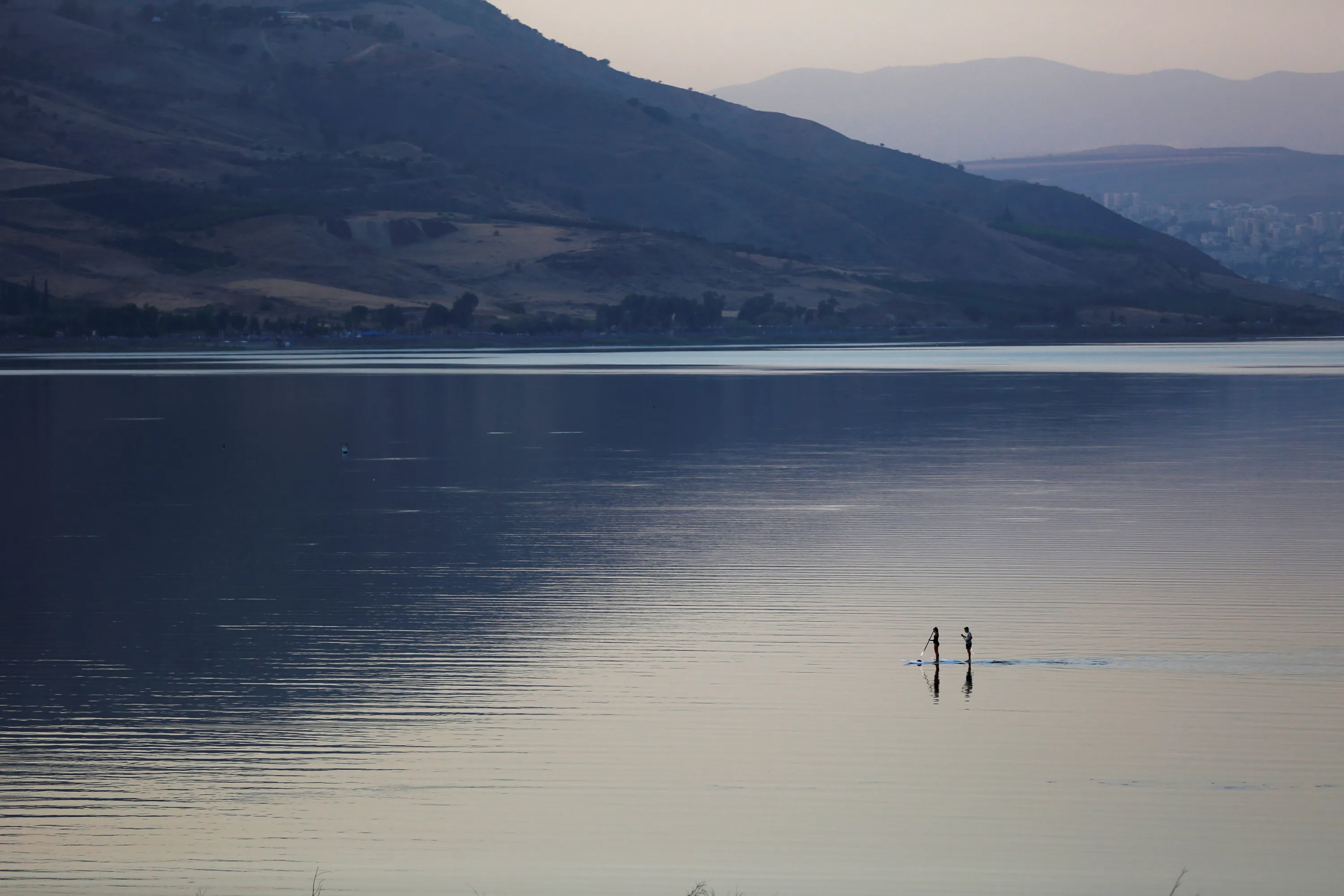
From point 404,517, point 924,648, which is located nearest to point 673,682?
point 924,648

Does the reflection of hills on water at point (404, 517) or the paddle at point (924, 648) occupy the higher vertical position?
the paddle at point (924, 648)

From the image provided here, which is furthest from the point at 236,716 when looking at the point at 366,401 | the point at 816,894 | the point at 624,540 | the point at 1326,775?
the point at 366,401

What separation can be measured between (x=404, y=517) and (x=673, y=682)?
31.5m

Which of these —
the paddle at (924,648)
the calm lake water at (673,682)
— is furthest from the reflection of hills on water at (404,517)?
the paddle at (924,648)

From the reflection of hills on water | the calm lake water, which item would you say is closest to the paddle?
the calm lake water

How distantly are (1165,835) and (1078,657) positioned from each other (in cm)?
1229

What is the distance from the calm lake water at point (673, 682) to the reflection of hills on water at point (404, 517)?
292mm

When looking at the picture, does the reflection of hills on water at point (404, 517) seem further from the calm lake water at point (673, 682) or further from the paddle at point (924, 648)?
the paddle at point (924, 648)

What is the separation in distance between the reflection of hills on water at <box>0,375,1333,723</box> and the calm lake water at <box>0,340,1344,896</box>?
29 centimetres

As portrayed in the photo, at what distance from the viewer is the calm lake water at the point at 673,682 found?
26.7 m

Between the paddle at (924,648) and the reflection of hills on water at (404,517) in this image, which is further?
the reflection of hills on water at (404,517)

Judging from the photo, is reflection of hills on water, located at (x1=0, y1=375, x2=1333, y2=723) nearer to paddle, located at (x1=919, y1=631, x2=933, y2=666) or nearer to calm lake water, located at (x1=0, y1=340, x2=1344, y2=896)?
calm lake water, located at (x1=0, y1=340, x2=1344, y2=896)

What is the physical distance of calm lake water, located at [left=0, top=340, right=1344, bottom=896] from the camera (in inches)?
1051

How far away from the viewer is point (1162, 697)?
116ft
